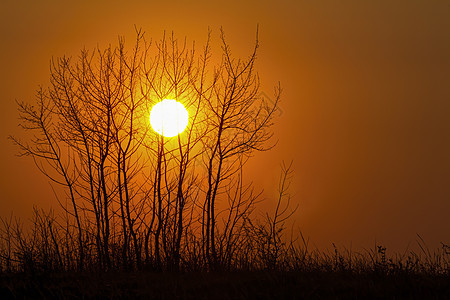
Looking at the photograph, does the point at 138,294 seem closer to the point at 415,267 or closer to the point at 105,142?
the point at 415,267

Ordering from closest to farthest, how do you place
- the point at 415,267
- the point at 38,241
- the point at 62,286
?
the point at 62,286 < the point at 415,267 < the point at 38,241

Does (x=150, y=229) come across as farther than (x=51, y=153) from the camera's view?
No

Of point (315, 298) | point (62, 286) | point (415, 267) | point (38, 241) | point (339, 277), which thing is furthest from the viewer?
point (38, 241)

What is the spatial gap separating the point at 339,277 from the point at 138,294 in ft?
7.17

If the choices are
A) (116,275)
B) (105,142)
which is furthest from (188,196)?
(116,275)

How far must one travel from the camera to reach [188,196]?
9609mm

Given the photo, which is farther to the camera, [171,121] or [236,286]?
[171,121]

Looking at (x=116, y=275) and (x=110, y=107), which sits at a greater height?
(x=110, y=107)

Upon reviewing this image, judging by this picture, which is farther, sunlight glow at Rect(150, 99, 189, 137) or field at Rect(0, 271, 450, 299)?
sunlight glow at Rect(150, 99, 189, 137)

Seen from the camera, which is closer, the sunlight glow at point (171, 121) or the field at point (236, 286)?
the field at point (236, 286)

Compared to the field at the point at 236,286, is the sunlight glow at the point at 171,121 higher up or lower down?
higher up

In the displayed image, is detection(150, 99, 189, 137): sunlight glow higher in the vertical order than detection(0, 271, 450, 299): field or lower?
higher

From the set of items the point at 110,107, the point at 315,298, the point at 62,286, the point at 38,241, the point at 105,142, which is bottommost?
the point at 315,298

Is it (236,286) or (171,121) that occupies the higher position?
(171,121)
